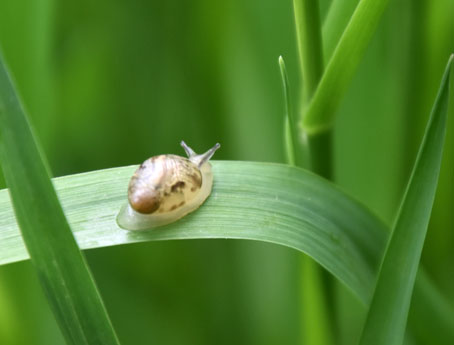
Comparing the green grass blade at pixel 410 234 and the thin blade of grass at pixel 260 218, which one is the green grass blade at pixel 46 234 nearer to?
the thin blade of grass at pixel 260 218

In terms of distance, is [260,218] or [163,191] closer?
[260,218]

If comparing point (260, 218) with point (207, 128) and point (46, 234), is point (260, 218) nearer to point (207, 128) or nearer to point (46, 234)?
point (46, 234)

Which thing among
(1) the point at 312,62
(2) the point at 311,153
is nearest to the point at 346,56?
(1) the point at 312,62

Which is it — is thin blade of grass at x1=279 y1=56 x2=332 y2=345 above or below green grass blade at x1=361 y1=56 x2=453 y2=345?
below

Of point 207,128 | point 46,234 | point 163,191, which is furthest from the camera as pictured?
point 207,128

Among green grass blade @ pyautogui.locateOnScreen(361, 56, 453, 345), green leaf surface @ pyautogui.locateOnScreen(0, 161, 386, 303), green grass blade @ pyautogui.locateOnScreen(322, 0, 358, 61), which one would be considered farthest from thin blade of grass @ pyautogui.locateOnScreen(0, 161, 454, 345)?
green grass blade @ pyautogui.locateOnScreen(322, 0, 358, 61)

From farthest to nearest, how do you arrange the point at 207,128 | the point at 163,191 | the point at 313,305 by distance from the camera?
1. the point at 207,128
2. the point at 313,305
3. the point at 163,191

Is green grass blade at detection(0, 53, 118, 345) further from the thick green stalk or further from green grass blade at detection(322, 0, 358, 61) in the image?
green grass blade at detection(322, 0, 358, 61)

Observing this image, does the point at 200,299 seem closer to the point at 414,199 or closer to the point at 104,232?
the point at 104,232
